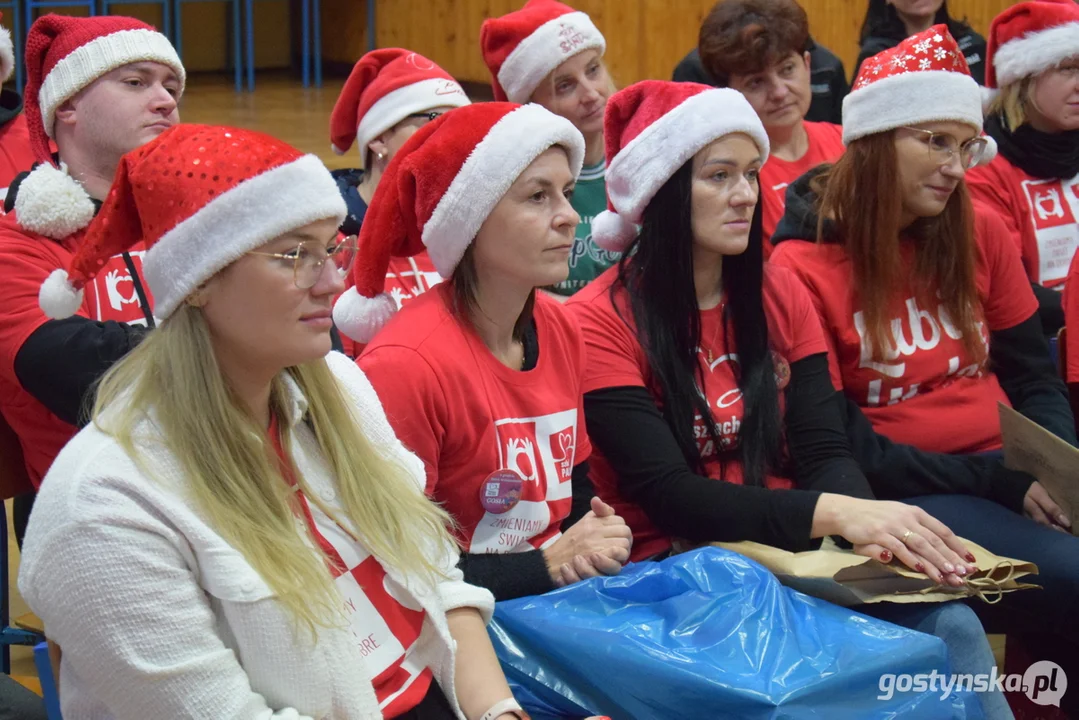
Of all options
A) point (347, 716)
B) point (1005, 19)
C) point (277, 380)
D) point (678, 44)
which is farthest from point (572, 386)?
point (678, 44)

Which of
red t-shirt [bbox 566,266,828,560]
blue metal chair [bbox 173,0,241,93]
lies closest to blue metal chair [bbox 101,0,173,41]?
blue metal chair [bbox 173,0,241,93]

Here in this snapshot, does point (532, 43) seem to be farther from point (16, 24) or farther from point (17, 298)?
point (16, 24)

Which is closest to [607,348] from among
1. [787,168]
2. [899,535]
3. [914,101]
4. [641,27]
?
[899,535]

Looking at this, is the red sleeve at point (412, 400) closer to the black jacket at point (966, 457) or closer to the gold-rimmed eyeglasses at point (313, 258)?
the gold-rimmed eyeglasses at point (313, 258)

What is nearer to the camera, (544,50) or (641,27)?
(544,50)

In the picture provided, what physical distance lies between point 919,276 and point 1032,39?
112 cm

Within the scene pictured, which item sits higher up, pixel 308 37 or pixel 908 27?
pixel 908 27

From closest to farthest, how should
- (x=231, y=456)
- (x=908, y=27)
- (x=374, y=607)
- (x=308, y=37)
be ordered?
(x=231, y=456) → (x=374, y=607) → (x=908, y=27) → (x=308, y=37)

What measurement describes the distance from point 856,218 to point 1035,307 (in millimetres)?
485

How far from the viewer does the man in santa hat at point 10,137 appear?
322 cm

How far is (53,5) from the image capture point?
27.6 feet

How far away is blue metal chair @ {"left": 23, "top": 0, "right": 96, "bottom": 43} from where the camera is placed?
8.09m

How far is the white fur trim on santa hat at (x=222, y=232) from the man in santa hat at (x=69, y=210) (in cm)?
72

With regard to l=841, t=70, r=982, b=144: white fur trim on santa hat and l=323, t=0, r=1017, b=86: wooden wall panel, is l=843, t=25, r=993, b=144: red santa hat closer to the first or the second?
l=841, t=70, r=982, b=144: white fur trim on santa hat
